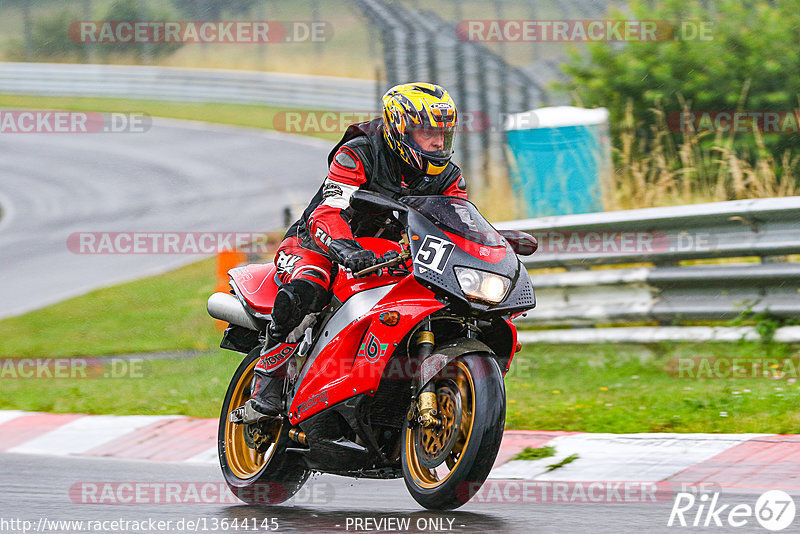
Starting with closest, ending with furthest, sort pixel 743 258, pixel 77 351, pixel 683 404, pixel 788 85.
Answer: pixel 683 404 < pixel 743 258 < pixel 788 85 < pixel 77 351

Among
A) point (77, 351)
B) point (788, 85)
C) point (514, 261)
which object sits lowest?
point (77, 351)

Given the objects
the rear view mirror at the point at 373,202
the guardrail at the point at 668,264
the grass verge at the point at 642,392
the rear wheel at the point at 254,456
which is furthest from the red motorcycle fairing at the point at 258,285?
the guardrail at the point at 668,264

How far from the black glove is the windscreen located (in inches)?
11.8

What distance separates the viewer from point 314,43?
34.6 meters

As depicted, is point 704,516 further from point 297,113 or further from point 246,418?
point 297,113

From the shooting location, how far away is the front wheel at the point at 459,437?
5.09 m

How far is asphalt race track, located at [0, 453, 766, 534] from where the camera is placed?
5.24 meters

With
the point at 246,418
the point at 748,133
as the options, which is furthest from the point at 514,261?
the point at 748,133

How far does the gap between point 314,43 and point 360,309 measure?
29.6 m
